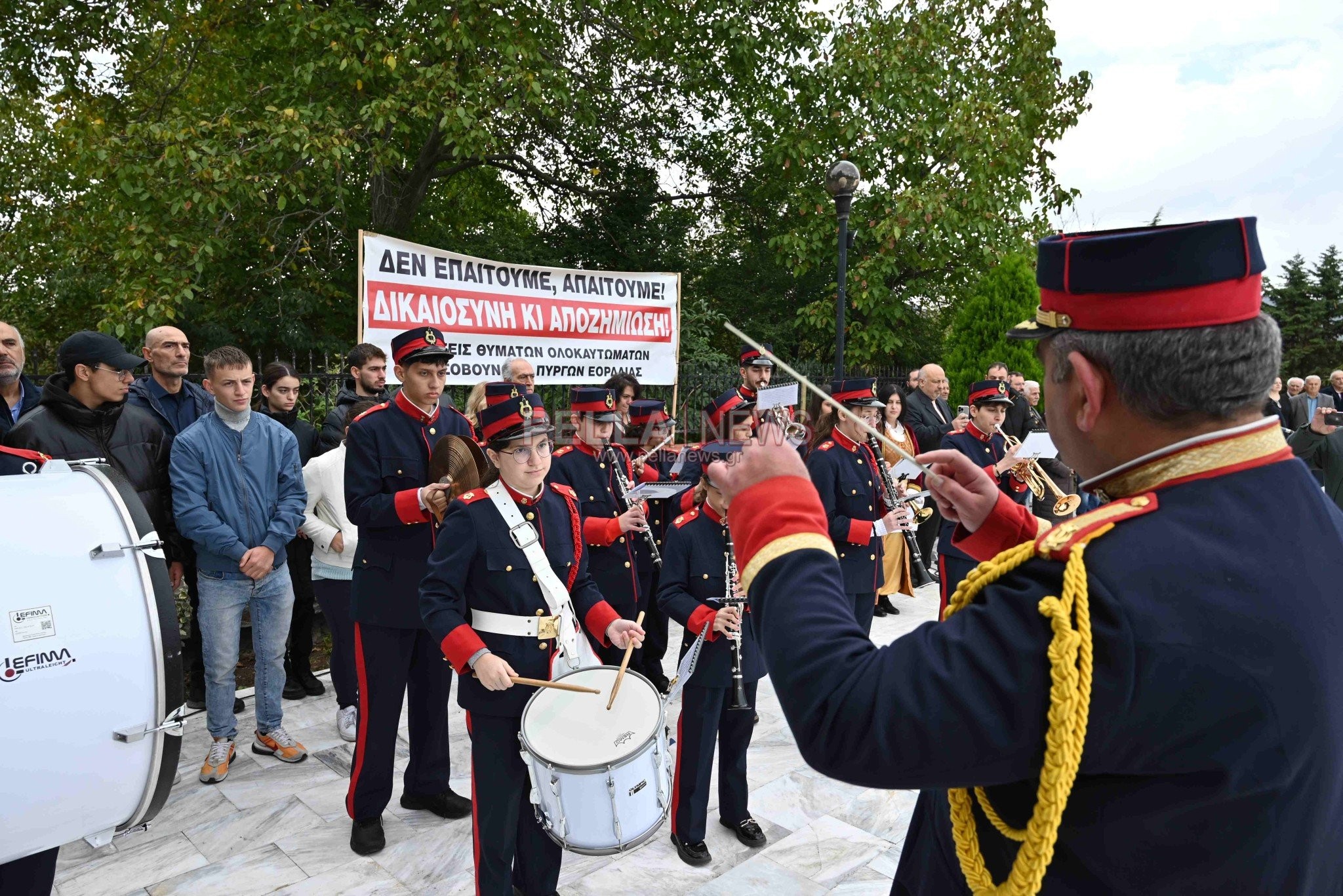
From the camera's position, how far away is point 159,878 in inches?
144

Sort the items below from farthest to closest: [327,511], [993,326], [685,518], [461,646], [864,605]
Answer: [993,326] < [864,605] < [327,511] < [685,518] < [461,646]

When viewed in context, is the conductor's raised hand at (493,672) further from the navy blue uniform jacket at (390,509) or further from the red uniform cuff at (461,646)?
the navy blue uniform jacket at (390,509)

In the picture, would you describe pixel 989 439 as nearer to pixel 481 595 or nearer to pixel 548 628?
pixel 548 628

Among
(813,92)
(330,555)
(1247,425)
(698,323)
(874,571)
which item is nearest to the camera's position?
(1247,425)

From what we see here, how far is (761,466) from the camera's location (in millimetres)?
1454

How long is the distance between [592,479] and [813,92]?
32.3ft

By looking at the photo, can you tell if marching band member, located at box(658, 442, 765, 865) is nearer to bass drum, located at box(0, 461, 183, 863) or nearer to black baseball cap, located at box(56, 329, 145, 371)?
bass drum, located at box(0, 461, 183, 863)

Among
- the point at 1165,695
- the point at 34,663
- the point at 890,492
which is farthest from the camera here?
the point at 890,492

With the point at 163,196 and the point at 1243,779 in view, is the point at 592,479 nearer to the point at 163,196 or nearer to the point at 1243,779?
the point at 1243,779

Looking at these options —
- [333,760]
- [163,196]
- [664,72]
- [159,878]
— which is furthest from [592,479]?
[664,72]

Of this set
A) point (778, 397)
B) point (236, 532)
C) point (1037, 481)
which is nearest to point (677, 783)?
point (236, 532)

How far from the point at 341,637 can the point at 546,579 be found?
8.58 feet

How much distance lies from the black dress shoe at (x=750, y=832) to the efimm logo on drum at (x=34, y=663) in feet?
9.43

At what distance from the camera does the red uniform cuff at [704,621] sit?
3.84 metres
